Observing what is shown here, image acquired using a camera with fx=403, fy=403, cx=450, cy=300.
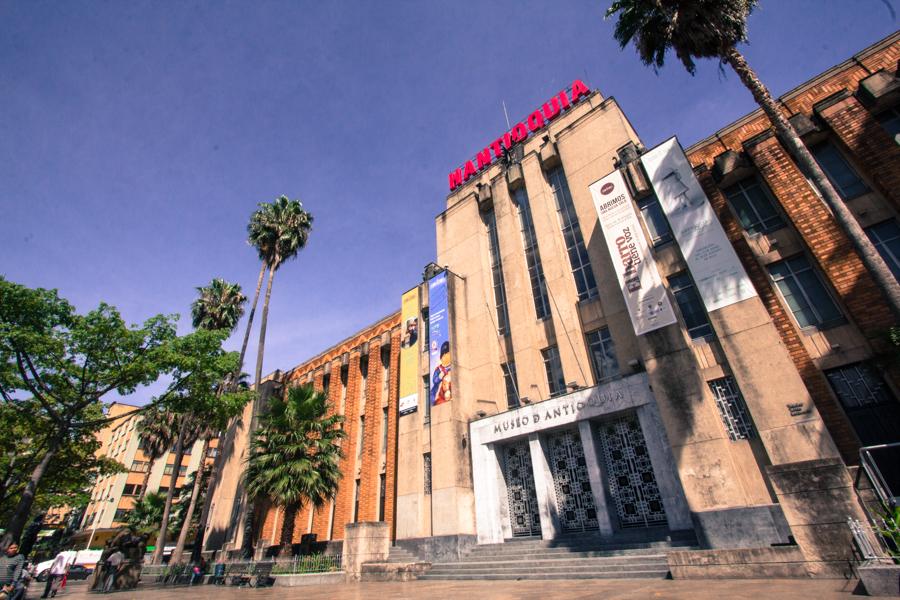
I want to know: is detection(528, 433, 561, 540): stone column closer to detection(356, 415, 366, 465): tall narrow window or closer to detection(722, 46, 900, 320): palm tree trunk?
detection(722, 46, 900, 320): palm tree trunk

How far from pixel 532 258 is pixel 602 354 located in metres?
6.95

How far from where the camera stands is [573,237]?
21031 mm

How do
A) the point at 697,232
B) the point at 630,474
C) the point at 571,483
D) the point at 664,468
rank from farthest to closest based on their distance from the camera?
the point at 571,483 → the point at 630,474 → the point at 697,232 → the point at 664,468

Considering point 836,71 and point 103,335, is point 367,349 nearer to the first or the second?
point 103,335

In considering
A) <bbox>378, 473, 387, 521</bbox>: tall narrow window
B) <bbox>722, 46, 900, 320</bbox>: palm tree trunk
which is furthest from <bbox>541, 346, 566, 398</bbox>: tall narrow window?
<bbox>378, 473, 387, 521</bbox>: tall narrow window

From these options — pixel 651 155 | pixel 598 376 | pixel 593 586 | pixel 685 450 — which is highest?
pixel 651 155

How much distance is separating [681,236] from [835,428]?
7.33 meters

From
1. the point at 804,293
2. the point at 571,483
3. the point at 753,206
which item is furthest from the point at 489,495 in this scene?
the point at 753,206

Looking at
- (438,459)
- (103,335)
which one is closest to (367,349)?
(438,459)

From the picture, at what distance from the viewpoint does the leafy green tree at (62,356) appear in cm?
1733

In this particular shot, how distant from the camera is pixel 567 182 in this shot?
21844mm

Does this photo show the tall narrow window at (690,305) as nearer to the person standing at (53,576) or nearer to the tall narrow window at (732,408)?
the tall narrow window at (732,408)

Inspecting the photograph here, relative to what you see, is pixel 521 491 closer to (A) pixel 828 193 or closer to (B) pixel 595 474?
(B) pixel 595 474

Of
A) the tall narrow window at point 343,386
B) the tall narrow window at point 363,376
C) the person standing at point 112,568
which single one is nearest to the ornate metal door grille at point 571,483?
the tall narrow window at point 363,376
